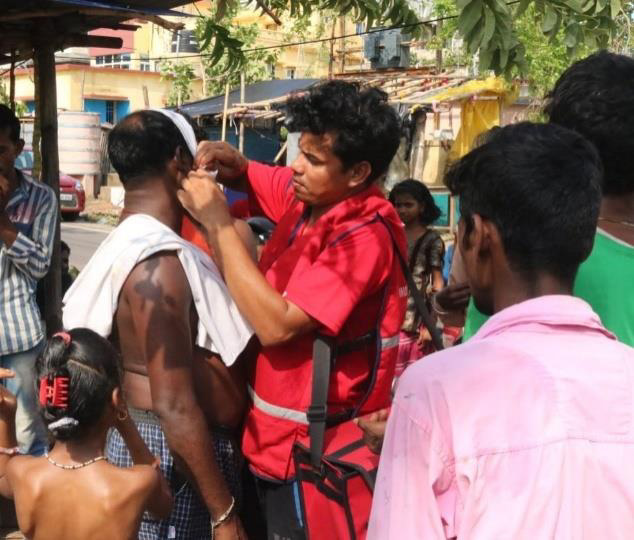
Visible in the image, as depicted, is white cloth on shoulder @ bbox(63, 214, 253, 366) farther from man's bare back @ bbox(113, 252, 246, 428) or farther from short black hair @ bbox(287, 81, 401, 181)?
short black hair @ bbox(287, 81, 401, 181)

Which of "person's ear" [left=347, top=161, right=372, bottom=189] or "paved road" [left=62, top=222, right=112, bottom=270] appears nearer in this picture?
"person's ear" [left=347, top=161, right=372, bottom=189]

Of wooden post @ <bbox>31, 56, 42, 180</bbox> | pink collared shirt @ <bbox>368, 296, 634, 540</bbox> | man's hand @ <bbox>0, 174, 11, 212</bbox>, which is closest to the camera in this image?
pink collared shirt @ <bbox>368, 296, 634, 540</bbox>

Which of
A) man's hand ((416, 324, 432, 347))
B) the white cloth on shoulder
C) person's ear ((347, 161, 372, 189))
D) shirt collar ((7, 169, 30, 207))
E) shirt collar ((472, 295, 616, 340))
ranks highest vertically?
shirt collar ((472, 295, 616, 340))

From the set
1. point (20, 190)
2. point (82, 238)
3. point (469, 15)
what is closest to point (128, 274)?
point (469, 15)

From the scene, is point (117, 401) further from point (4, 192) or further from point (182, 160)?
point (4, 192)

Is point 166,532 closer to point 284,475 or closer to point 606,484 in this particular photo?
point 284,475

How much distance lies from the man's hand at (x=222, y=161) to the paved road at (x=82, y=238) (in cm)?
1099

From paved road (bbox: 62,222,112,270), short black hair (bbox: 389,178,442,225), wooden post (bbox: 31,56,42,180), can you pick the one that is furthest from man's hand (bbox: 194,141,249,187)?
paved road (bbox: 62,222,112,270)

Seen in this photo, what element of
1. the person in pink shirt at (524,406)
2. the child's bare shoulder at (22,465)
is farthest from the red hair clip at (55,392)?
the person in pink shirt at (524,406)

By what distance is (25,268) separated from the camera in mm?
3898

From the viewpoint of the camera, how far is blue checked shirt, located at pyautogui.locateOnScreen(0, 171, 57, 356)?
390 centimetres

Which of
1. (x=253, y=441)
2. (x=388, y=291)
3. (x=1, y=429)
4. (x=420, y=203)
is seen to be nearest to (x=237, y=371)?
(x=253, y=441)

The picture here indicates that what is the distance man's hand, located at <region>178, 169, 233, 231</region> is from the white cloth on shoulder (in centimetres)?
9

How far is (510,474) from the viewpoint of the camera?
4.13ft
